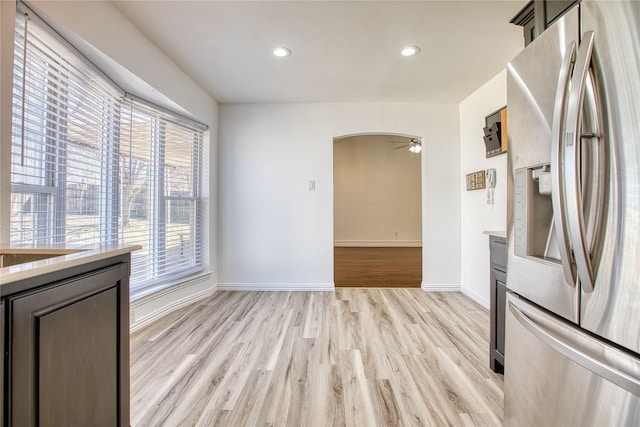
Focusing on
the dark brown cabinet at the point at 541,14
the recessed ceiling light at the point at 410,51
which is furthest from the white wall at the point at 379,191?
the dark brown cabinet at the point at 541,14

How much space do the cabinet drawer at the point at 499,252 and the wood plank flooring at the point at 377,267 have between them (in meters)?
2.14

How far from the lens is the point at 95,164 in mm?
2119

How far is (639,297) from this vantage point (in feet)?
2.13

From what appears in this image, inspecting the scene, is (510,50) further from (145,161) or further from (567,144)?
(145,161)

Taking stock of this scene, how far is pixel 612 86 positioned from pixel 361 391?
5.69 feet

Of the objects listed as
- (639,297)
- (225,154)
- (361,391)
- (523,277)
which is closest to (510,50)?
(523,277)

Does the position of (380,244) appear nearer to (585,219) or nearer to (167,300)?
(167,300)

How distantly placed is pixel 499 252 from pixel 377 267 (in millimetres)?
3413

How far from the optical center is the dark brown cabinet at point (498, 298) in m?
1.69

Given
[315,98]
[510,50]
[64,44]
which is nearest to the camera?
[64,44]

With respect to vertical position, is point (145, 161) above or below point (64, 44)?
below

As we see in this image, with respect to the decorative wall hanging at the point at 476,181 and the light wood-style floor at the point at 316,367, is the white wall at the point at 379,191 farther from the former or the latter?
the light wood-style floor at the point at 316,367

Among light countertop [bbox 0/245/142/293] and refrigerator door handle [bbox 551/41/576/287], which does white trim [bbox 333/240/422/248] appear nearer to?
light countertop [bbox 0/245/142/293]

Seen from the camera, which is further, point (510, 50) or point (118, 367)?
point (510, 50)
